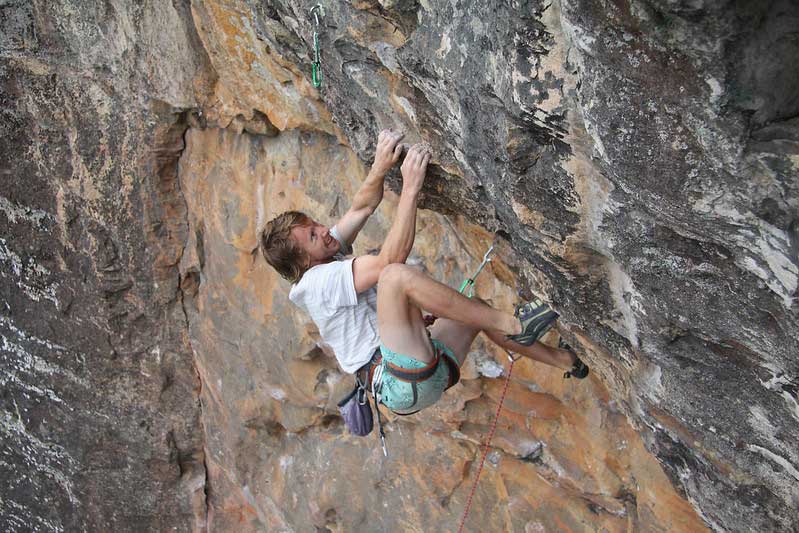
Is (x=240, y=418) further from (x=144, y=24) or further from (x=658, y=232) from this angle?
(x=658, y=232)

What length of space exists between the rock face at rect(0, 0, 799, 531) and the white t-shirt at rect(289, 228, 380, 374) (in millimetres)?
526

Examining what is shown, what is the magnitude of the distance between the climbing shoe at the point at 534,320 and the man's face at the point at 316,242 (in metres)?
0.84

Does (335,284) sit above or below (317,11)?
below

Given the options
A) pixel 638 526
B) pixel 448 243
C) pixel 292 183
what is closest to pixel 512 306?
pixel 448 243

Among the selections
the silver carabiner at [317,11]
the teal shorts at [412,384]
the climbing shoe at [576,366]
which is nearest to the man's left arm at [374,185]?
the silver carabiner at [317,11]

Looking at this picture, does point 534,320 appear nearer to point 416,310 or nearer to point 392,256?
point 416,310

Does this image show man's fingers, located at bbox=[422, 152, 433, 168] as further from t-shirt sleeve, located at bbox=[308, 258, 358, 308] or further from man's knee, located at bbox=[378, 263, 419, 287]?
t-shirt sleeve, located at bbox=[308, 258, 358, 308]

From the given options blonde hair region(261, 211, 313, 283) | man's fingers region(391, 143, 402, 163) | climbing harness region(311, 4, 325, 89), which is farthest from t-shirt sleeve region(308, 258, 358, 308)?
climbing harness region(311, 4, 325, 89)

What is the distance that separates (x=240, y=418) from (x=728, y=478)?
3912 mm

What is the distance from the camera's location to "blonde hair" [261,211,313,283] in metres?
3.21

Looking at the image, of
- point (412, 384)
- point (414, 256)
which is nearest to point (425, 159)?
point (412, 384)

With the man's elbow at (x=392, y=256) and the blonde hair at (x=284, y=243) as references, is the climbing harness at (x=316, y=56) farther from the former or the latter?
the man's elbow at (x=392, y=256)

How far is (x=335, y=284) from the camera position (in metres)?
3.16

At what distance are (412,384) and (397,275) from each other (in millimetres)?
474
